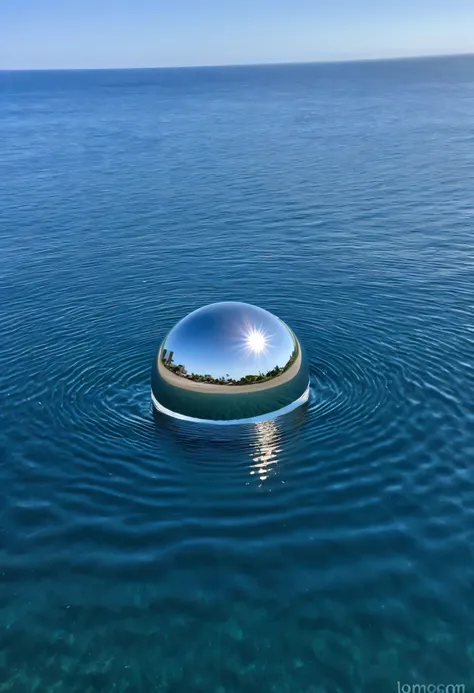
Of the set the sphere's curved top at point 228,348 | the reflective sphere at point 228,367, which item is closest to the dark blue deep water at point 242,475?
the reflective sphere at point 228,367

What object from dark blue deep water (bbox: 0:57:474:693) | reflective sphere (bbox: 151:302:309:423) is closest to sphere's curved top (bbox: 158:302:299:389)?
reflective sphere (bbox: 151:302:309:423)

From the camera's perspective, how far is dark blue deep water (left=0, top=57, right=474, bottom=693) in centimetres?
1373

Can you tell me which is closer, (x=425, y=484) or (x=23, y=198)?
(x=425, y=484)

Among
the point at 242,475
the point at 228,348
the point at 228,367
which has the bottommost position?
the point at 242,475

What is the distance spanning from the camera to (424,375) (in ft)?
79.3

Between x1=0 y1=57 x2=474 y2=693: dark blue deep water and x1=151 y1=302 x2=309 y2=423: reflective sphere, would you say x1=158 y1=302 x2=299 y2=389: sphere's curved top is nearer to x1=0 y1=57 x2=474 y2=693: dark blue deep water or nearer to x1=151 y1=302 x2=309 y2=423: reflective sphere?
x1=151 y1=302 x2=309 y2=423: reflective sphere

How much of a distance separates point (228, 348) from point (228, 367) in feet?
1.97

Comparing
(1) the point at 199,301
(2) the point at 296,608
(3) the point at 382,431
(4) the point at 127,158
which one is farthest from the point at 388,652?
(4) the point at 127,158

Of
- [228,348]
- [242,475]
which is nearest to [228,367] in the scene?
[228,348]

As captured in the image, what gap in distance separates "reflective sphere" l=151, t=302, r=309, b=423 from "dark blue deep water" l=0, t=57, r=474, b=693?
33.2 inches

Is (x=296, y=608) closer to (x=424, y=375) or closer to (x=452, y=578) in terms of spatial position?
(x=452, y=578)

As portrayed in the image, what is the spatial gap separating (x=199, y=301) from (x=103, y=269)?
874 centimetres

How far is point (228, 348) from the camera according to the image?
20328 millimetres

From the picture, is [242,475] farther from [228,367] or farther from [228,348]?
[228,348]
